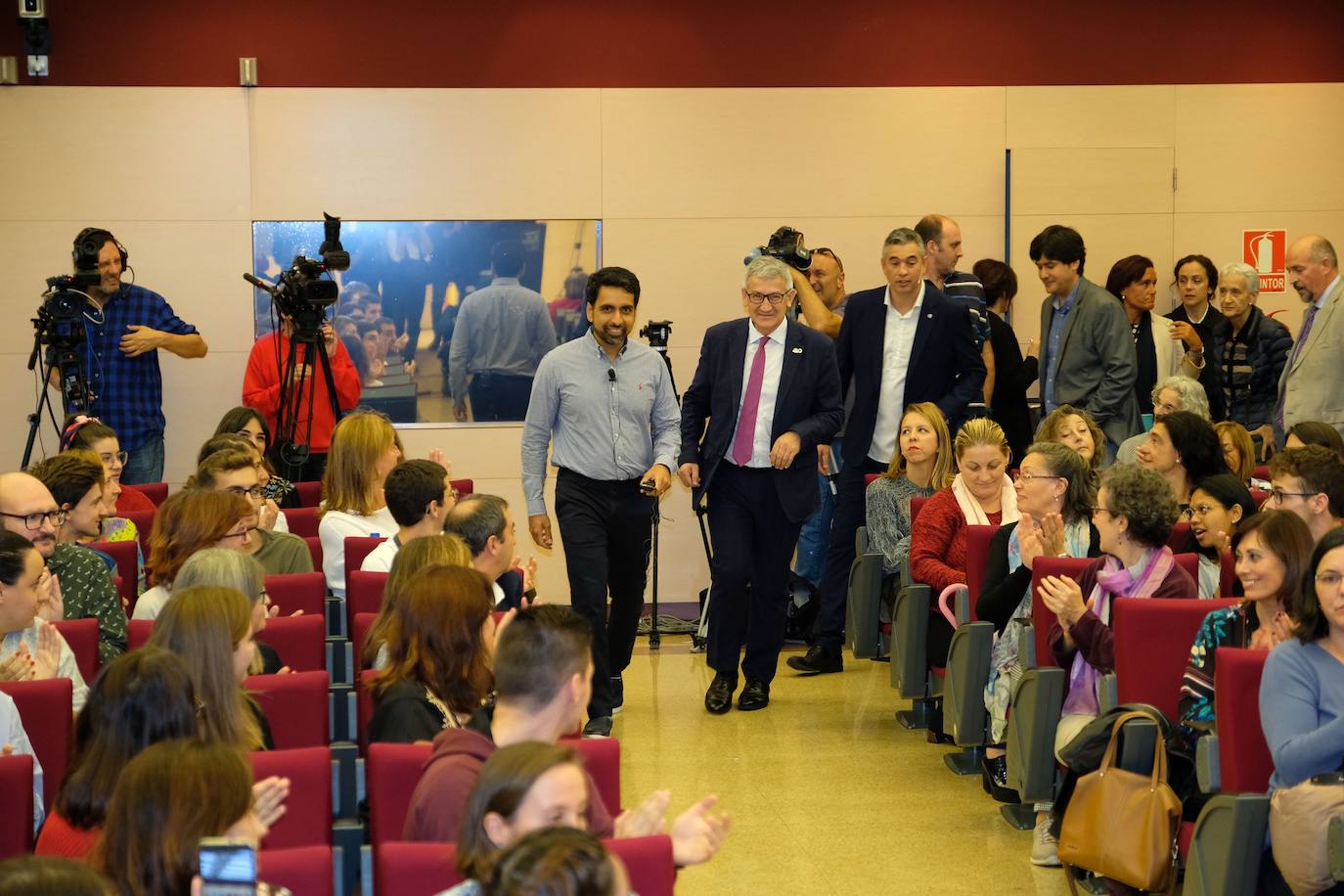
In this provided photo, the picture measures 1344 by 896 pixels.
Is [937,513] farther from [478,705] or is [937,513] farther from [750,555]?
[478,705]

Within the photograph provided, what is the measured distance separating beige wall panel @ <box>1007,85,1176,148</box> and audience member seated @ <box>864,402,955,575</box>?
2.97 m

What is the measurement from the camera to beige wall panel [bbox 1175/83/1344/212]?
8.43 m

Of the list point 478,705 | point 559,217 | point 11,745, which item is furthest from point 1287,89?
point 11,745

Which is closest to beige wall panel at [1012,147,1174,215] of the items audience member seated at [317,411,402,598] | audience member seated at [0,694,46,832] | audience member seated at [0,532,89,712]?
audience member seated at [317,411,402,598]

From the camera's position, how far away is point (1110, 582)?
4113 millimetres

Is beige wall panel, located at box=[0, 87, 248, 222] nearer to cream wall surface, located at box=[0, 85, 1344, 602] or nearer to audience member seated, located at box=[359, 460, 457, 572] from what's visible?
cream wall surface, located at box=[0, 85, 1344, 602]

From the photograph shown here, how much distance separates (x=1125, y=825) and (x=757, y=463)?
2646 millimetres

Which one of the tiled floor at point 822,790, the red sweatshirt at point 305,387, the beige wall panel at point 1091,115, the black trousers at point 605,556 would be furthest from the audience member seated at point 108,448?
the beige wall panel at point 1091,115

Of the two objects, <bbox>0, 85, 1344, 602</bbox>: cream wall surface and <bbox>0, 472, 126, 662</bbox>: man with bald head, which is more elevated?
<bbox>0, 85, 1344, 602</bbox>: cream wall surface

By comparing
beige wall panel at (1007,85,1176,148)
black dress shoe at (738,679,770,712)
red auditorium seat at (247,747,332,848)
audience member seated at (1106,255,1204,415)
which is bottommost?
black dress shoe at (738,679,770,712)

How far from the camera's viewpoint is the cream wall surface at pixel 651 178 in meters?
7.89

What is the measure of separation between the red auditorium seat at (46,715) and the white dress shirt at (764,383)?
10.2 ft

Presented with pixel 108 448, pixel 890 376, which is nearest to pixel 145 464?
pixel 108 448

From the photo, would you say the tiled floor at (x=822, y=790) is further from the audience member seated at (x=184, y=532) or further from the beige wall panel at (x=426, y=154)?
the beige wall panel at (x=426, y=154)
